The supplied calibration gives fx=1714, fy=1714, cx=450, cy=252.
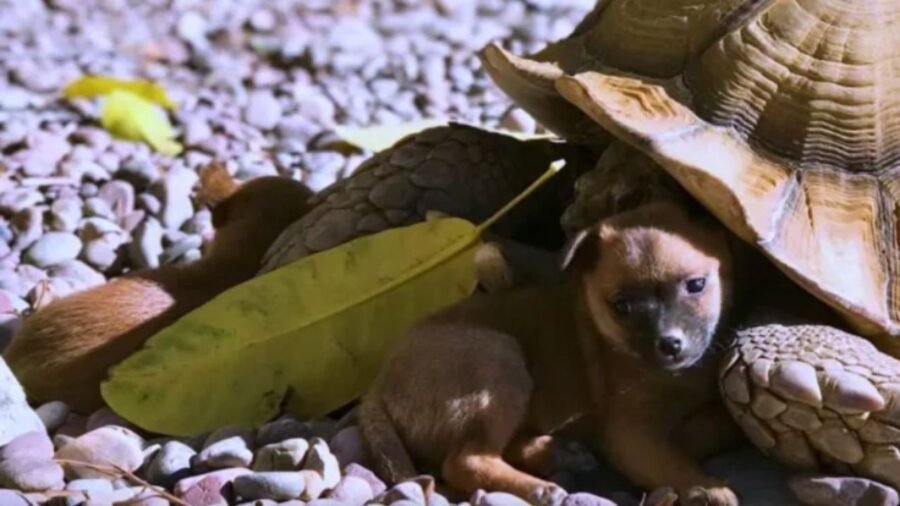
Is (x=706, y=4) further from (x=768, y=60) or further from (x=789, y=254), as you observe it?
(x=789, y=254)

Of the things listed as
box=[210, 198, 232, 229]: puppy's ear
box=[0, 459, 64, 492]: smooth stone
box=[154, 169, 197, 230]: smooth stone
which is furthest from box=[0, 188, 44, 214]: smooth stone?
box=[0, 459, 64, 492]: smooth stone

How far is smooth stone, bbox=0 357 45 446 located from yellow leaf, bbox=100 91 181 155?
150cm

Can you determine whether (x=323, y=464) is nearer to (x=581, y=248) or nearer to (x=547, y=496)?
(x=547, y=496)

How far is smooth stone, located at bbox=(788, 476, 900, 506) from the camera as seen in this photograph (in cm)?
186

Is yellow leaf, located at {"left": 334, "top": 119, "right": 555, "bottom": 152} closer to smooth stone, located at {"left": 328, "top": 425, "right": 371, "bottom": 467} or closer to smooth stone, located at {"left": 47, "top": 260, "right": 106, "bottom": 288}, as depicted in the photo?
smooth stone, located at {"left": 47, "top": 260, "right": 106, "bottom": 288}

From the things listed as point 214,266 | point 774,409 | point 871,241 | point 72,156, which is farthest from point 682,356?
point 72,156

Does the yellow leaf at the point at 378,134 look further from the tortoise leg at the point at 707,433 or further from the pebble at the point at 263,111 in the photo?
the tortoise leg at the point at 707,433

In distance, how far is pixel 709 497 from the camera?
184 cm

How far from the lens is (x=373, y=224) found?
7.84 feet

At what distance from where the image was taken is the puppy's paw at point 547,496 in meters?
1.83

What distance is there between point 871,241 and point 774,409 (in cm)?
24

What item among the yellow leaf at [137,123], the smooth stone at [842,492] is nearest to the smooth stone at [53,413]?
the smooth stone at [842,492]

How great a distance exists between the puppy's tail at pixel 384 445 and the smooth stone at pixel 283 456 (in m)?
0.08

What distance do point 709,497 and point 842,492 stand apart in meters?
0.15
